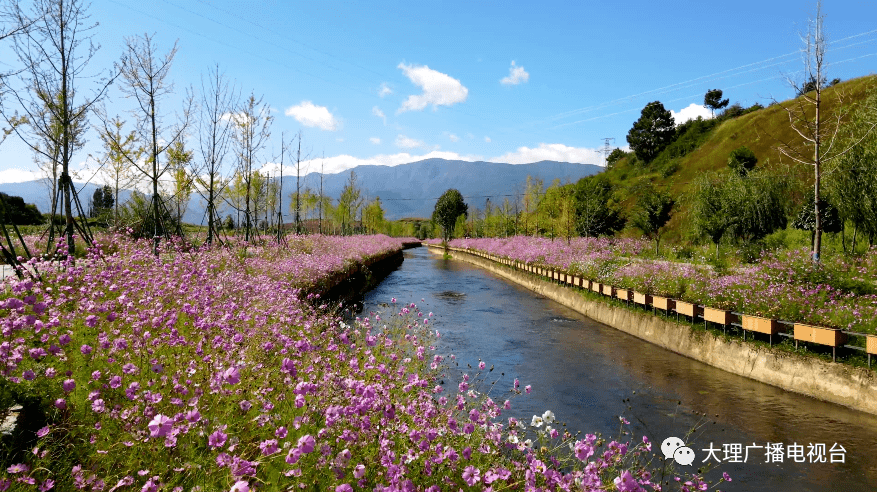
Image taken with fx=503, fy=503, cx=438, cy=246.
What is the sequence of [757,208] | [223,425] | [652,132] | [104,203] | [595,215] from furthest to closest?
1. [652,132]
2. [104,203]
3. [595,215]
4. [757,208]
5. [223,425]

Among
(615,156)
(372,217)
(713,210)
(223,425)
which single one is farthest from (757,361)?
(615,156)

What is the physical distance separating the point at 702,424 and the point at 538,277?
17702 millimetres

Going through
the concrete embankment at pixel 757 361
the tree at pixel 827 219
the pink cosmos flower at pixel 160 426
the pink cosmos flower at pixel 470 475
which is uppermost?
the tree at pixel 827 219

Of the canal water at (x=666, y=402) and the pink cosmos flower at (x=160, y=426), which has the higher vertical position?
the pink cosmos flower at (x=160, y=426)

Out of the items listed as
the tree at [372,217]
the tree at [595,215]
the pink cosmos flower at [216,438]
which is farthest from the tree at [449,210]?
Answer: the pink cosmos flower at [216,438]

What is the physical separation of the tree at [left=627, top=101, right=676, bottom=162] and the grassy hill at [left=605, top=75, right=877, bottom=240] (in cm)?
275

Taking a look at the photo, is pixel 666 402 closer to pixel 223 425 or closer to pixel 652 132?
pixel 223 425

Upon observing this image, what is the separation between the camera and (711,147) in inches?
3236

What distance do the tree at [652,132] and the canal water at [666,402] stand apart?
300 feet

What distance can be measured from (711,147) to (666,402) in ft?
283

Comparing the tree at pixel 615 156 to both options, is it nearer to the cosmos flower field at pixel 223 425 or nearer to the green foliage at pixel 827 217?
the green foliage at pixel 827 217

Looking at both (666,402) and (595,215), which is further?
(595,215)

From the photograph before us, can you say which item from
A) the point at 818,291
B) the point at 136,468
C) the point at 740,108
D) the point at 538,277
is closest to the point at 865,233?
the point at 818,291

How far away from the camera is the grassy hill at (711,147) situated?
63675 millimetres
